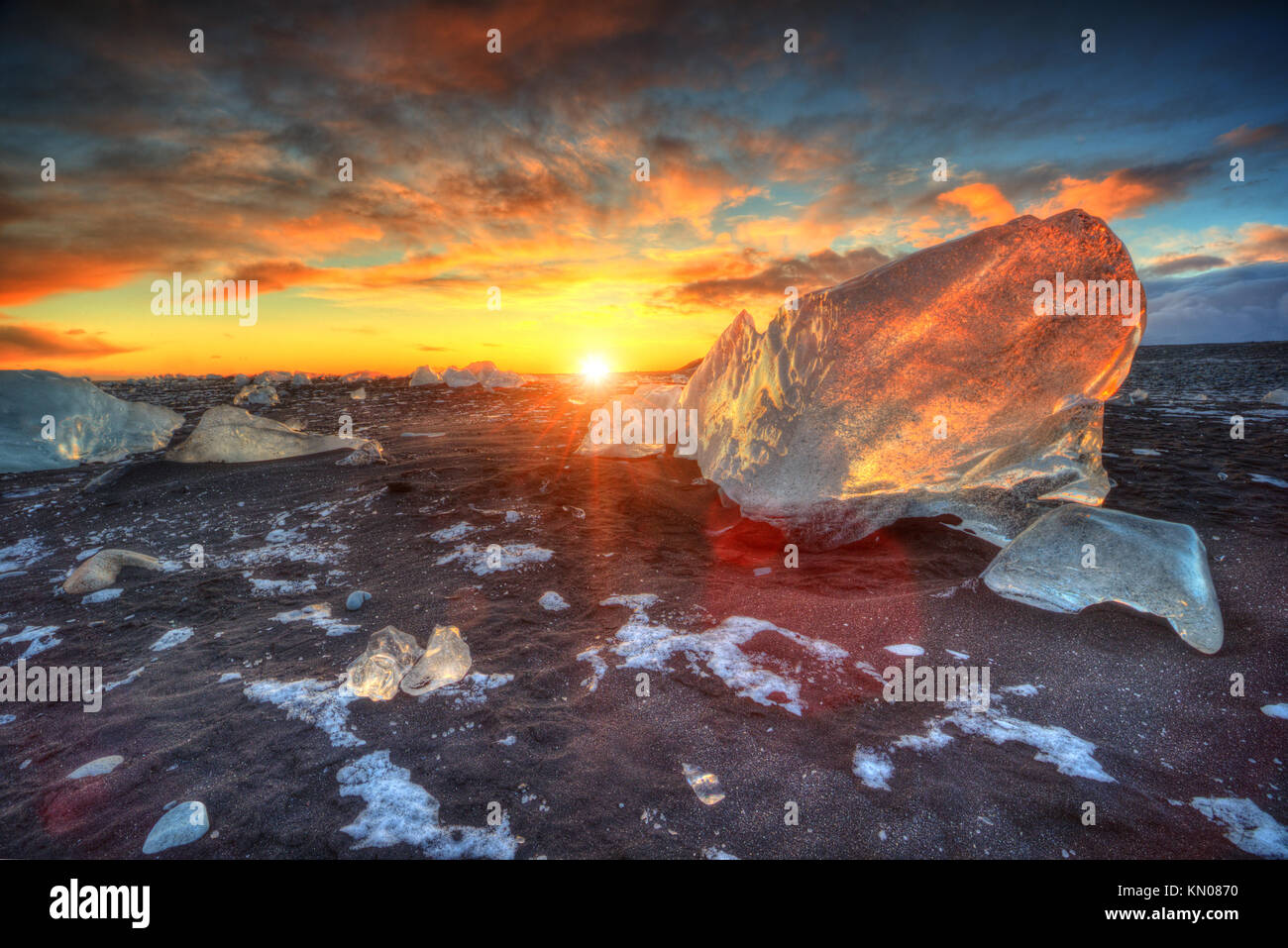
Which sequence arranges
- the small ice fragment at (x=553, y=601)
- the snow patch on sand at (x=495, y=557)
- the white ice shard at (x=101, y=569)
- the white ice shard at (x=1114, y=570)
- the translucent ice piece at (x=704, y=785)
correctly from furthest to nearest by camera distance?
the snow patch on sand at (x=495, y=557) → the white ice shard at (x=101, y=569) → the small ice fragment at (x=553, y=601) → the white ice shard at (x=1114, y=570) → the translucent ice piece at (x=704, y=785)

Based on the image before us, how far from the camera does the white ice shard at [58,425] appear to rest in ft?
31.7

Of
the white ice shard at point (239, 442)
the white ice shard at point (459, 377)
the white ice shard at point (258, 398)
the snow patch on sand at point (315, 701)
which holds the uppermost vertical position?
the white ice shard at point (459, 377)

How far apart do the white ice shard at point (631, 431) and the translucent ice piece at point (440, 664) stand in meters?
6.02

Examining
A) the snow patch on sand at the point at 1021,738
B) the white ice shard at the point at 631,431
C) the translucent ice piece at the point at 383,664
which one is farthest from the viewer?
the white ice shard at the point at 631,431

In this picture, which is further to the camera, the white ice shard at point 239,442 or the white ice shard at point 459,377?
the white ice shard at point 459,377

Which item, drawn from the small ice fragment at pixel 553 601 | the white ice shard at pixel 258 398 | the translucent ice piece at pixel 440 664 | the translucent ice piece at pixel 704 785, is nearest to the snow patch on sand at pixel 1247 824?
the translucent ice piece at pixel 704 785

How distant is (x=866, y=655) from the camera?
337cm

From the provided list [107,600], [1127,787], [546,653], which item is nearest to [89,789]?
[546,653]

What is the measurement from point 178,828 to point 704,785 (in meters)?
2.28

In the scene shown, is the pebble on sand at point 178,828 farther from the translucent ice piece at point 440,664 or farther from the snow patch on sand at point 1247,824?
the snow patch on sand at point 1247,824

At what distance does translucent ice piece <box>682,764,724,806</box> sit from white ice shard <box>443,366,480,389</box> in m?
31.4

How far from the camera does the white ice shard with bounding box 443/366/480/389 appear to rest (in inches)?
1225
